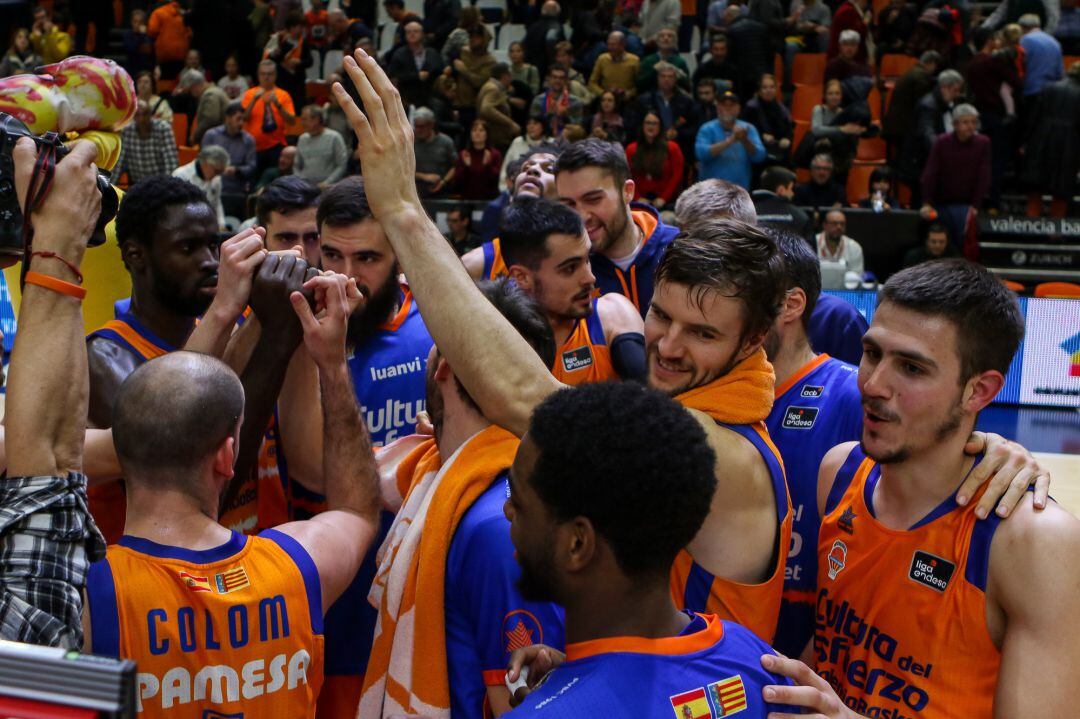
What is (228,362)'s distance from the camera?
9.81ft

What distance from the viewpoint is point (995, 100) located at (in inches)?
563

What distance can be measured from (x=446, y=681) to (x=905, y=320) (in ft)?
4.13

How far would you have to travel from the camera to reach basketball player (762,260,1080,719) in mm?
2145

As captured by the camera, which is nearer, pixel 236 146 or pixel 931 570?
pixel 931 570

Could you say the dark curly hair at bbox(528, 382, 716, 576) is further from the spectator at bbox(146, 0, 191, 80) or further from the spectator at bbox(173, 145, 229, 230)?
the spectator at bbox(146, 0, 191, 80)

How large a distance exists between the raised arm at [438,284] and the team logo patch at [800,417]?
1374mm

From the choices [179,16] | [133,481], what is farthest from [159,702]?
[179,16]

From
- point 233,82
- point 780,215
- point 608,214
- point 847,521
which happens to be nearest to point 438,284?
point 847,521

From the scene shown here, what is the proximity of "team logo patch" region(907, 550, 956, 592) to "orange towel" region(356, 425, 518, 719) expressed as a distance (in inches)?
35.3

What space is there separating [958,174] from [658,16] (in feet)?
17.3

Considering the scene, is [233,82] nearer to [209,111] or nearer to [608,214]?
[209,111]

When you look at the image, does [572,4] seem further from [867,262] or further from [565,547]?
[565,547]

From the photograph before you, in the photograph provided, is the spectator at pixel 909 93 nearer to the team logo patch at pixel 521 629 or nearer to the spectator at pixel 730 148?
the spectator at pixel 730 148

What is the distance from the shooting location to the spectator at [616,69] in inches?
602
